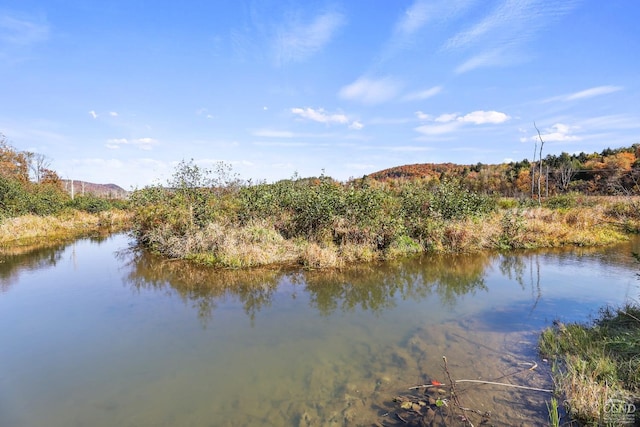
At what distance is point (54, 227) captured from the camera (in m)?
20.6

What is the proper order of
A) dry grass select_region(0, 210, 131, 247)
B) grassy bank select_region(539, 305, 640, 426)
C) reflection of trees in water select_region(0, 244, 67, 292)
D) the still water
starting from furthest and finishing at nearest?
1. dry grass select_region(0, 210, 131, 247)
2. reflection of trees in water select_region(0, 244, 67, 292)
3. the still water
4. grassy bank select_region(539, 305, 640, 426)

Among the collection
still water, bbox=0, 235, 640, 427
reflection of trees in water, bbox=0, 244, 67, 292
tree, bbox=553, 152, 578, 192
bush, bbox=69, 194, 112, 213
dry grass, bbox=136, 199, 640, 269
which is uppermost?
tree, bbox=553, 152, 578, 192

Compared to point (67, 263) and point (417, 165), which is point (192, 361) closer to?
point (67, 263)

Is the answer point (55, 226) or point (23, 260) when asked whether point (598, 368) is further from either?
point (55, 226)

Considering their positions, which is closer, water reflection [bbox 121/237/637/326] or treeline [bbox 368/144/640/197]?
water reflection [bbox 121/237/637/326]

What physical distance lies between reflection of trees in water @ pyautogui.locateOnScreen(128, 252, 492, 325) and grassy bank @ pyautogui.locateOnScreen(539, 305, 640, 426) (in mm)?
2854

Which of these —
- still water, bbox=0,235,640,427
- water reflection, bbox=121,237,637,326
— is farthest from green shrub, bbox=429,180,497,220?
still water, bbox=0,235,640,427

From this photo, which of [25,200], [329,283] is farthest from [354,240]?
[25,200]

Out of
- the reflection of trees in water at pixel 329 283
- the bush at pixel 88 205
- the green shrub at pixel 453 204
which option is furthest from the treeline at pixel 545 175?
the bush at pixel 88 205

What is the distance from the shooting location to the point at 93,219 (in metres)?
25.4

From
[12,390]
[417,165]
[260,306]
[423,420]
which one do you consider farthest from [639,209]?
[417,165]

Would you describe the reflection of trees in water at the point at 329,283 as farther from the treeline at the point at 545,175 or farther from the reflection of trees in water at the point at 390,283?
the treeline at the point at 545,175

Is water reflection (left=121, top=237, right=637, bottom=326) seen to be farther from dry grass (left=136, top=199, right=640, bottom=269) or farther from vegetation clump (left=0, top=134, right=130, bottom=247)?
vegetation clump (left=0, top=134, right=130, bottom=247)

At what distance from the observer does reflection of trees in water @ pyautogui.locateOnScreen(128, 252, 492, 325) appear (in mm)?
8216
